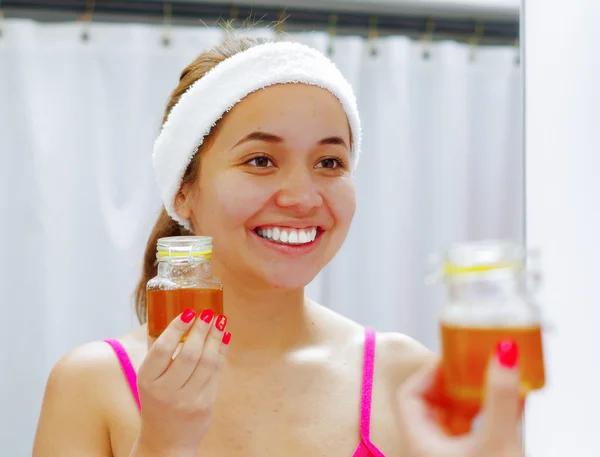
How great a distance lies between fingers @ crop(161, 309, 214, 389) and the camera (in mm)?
869

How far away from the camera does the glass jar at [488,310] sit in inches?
23.3

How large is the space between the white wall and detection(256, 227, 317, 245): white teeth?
38 centimetres

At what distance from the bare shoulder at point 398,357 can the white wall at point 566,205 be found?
0.68 feet

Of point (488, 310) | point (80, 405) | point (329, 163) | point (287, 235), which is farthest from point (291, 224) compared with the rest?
point (488, 310)

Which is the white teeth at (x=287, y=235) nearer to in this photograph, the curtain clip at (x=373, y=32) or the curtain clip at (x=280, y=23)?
the curtain clip at (x=280, y=23)

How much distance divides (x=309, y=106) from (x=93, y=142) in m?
0.98

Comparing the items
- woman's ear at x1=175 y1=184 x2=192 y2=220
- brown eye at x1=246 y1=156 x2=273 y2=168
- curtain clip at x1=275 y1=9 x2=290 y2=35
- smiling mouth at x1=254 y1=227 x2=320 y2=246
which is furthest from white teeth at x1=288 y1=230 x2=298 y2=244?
curtain clip at x1=275 y1=9 x2=290 y2=35

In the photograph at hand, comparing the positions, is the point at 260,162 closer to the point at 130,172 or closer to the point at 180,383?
the point at 180,383

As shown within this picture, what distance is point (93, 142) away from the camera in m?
1.94

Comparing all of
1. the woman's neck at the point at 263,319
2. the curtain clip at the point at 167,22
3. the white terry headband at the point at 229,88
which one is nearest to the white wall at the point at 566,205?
the white terry headband at the point at 229,88

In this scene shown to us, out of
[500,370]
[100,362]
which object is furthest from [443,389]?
[100,362]

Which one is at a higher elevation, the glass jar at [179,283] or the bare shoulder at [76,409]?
A: the glass jar at [179,283]

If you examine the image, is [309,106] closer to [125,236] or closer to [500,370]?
[500,370]

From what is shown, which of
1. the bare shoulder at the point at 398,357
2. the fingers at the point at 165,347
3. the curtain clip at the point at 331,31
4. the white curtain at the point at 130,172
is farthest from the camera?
the curtain clip at the point at 331,31
